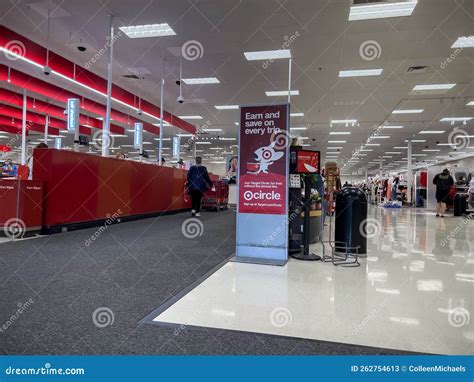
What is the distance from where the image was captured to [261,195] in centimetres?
377

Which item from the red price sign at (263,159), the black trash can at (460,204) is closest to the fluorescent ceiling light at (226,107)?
the red price sign at (263,159)

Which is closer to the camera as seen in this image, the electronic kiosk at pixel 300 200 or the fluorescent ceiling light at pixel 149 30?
the electronic kiosk at pixel 300 200

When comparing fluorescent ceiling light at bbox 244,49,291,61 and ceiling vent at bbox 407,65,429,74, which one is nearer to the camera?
fluorescent ceiling light at bbox 244,49,291,61

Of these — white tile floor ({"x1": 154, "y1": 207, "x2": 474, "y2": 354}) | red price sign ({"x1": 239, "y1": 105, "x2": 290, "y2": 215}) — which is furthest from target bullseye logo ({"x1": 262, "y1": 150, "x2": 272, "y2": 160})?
white tile floor ({"x1": 154, "y1": 207, "x2": 474, "y2": 354})

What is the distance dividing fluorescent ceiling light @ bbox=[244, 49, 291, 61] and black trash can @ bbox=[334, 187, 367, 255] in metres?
4.33

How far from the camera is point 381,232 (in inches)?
253

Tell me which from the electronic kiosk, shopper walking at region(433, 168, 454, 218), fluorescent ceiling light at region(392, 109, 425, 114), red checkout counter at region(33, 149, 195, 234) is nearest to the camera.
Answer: the electronic kiosk

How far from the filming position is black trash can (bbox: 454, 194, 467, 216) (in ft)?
36.8

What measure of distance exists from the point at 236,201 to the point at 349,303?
3.81 m

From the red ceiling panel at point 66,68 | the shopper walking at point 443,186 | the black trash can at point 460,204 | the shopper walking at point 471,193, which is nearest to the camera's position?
the red ceiling panel at point 66,68

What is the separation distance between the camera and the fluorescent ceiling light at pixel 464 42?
6.34 m

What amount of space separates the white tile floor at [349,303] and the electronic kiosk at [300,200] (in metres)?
0.37

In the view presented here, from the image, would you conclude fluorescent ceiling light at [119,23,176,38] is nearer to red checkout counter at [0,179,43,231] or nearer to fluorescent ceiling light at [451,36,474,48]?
red checkout counter at [0,179,43,231]

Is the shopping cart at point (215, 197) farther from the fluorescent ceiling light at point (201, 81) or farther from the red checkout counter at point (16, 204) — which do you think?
the red checkout counter at point (16, 204)
